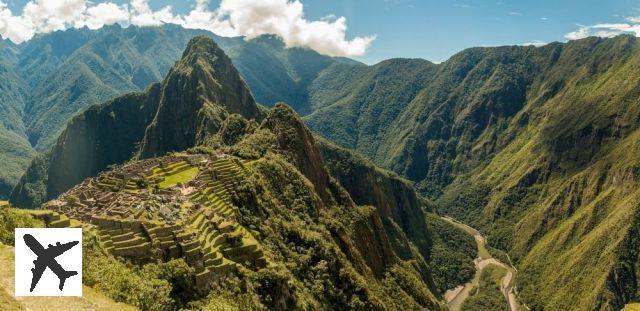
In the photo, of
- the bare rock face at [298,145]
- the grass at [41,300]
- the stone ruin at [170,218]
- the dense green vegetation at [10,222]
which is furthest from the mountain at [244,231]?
the dense green vegetation at [10,222]

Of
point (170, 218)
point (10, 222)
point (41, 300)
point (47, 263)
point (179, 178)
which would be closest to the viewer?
point (41, 300)

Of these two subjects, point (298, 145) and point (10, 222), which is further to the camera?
point (298, 145)

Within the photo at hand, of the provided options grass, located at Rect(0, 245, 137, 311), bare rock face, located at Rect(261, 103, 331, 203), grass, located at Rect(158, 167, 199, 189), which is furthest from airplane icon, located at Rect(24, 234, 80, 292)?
A: bare rock face, located at Rect(261, 103, 331, 203)

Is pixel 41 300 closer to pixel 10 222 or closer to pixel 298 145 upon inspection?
pixel 10 222

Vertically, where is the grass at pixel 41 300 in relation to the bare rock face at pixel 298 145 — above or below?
below

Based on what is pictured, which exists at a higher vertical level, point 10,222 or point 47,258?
point 10,222

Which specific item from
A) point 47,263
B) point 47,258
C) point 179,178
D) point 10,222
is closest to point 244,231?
point 179,178

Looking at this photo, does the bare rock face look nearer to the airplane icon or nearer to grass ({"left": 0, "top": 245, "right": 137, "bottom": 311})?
grass ({"left": 0, "top": 245, "right": 137, "bottom": 311})

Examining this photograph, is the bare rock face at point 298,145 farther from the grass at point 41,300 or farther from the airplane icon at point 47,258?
the airplane icon at point 47,258

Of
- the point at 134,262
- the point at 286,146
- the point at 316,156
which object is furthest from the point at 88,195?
the point at 316,156
